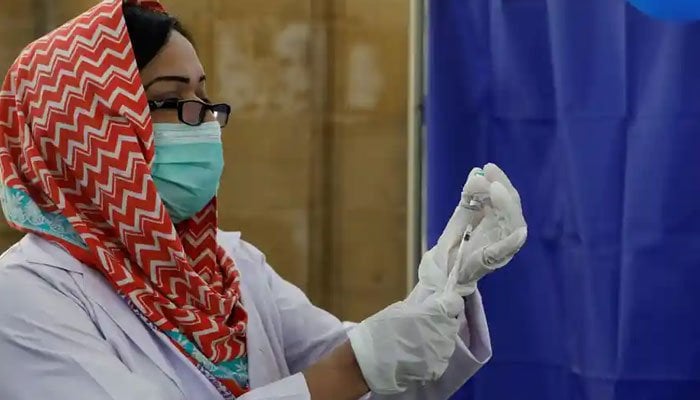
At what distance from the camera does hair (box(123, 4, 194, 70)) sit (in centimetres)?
120

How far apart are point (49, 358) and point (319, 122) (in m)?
1.16

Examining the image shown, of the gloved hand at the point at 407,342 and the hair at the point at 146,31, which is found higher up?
the hair at the point at 146,31

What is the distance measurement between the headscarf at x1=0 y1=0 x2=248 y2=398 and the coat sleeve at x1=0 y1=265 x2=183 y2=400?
0.30ft

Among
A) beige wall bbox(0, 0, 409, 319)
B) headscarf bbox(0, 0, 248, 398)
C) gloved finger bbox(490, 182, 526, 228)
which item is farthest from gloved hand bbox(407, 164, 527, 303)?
beige wall bbox(0, 0, 409, 319)

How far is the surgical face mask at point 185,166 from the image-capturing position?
1199mm

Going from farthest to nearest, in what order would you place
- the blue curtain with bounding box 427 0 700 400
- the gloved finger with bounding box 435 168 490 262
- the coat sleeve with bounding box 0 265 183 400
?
the blue curtain with bounding box 427 0 700 400
the gloved finger with bounding box 435 168 490 262
the coat sleeve with bounding box 0 265 183 400

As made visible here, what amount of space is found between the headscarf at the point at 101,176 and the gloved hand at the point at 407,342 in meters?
0.20

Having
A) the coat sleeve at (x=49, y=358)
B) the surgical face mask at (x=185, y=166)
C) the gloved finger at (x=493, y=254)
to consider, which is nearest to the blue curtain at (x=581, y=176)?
the gloved finger at (x=493, y=254)

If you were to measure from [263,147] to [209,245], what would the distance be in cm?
86

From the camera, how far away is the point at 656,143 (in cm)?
144

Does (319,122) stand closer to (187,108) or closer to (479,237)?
(187,108)

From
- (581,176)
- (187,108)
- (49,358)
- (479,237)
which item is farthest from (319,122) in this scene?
(49,358)

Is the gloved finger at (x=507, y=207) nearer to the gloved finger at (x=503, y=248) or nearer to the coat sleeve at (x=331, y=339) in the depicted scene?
the gloved finger at (x=503, y=248)

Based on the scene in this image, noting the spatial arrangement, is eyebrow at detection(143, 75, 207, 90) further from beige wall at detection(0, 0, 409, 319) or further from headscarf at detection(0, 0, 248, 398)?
beige wall at detection(0, 0, 409, 319)
